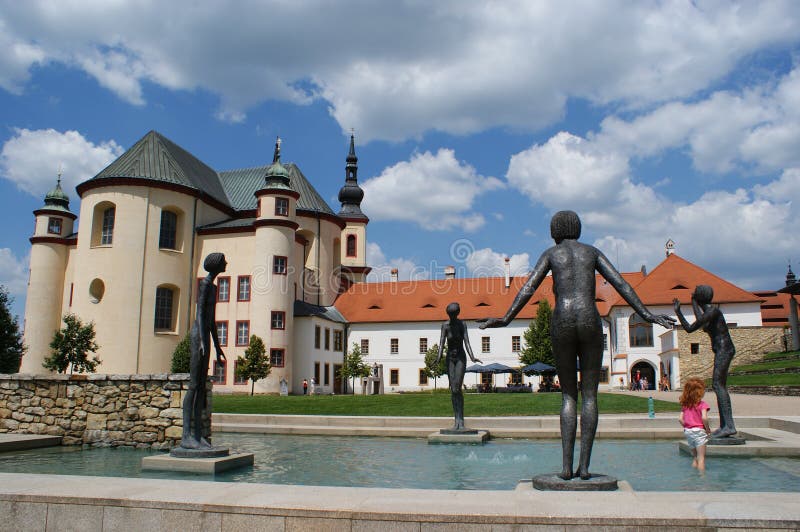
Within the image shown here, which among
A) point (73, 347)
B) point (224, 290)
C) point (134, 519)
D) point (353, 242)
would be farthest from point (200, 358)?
point (353, 242)

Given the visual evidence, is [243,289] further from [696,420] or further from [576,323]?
[576,323]

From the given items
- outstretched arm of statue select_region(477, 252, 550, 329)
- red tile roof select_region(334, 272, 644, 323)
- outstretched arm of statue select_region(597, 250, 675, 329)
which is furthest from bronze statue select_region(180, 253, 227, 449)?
red tile roof select_region(334, 272, 644, 323)

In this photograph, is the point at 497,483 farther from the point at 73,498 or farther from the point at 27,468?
the point at 27,468

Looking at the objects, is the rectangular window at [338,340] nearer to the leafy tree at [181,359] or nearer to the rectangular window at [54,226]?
the leafy tree at [181,359]

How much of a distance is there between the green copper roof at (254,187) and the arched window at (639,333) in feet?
97.8

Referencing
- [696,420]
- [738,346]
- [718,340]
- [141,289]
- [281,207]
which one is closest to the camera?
[696,420]

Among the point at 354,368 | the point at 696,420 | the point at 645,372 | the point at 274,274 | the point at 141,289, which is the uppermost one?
the point at 274,274

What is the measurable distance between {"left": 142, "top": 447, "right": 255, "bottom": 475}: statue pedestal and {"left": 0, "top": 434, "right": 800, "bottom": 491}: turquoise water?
0.38 ft

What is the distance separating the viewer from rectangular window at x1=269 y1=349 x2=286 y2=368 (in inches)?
1856

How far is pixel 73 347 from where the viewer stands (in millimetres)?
39625

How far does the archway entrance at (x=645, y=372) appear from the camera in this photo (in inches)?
2084

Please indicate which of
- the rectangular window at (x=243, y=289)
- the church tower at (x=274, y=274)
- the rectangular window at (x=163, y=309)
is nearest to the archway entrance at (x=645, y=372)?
the church tower at (x=274, y=274)

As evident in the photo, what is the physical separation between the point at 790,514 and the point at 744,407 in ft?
61.2

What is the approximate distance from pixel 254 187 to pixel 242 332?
1781cm
